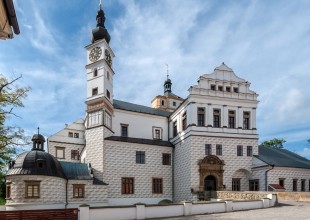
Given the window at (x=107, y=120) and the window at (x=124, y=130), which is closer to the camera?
the window at (x=107, y=120)

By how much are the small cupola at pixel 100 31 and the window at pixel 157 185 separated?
16.8 m

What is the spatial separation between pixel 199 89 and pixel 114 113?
997 centimetres

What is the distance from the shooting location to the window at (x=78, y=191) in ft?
99.7

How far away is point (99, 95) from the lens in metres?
34.9

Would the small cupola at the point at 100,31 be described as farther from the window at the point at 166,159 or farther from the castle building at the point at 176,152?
the window at the point at 166,159

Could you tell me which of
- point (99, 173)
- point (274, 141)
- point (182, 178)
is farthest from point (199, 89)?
point (274, 141)

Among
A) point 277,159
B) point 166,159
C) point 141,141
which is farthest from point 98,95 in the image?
point 277,159

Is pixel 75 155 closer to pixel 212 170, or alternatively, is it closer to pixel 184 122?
pixel 184 122

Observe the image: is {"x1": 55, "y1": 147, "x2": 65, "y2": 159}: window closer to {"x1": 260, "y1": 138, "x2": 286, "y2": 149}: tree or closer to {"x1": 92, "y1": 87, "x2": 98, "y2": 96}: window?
{"x1": 92, "y1": 87, "x2": 98, "y2": 96}: window

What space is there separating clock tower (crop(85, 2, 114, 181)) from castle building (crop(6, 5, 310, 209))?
10cm

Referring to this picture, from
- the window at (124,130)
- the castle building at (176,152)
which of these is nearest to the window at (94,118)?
the castle building at (176,152)

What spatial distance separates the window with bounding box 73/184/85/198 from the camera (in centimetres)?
3040

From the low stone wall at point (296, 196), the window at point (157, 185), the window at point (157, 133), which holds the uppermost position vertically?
the window at point (157, 133)

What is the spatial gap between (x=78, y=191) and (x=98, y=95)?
33.3ft
